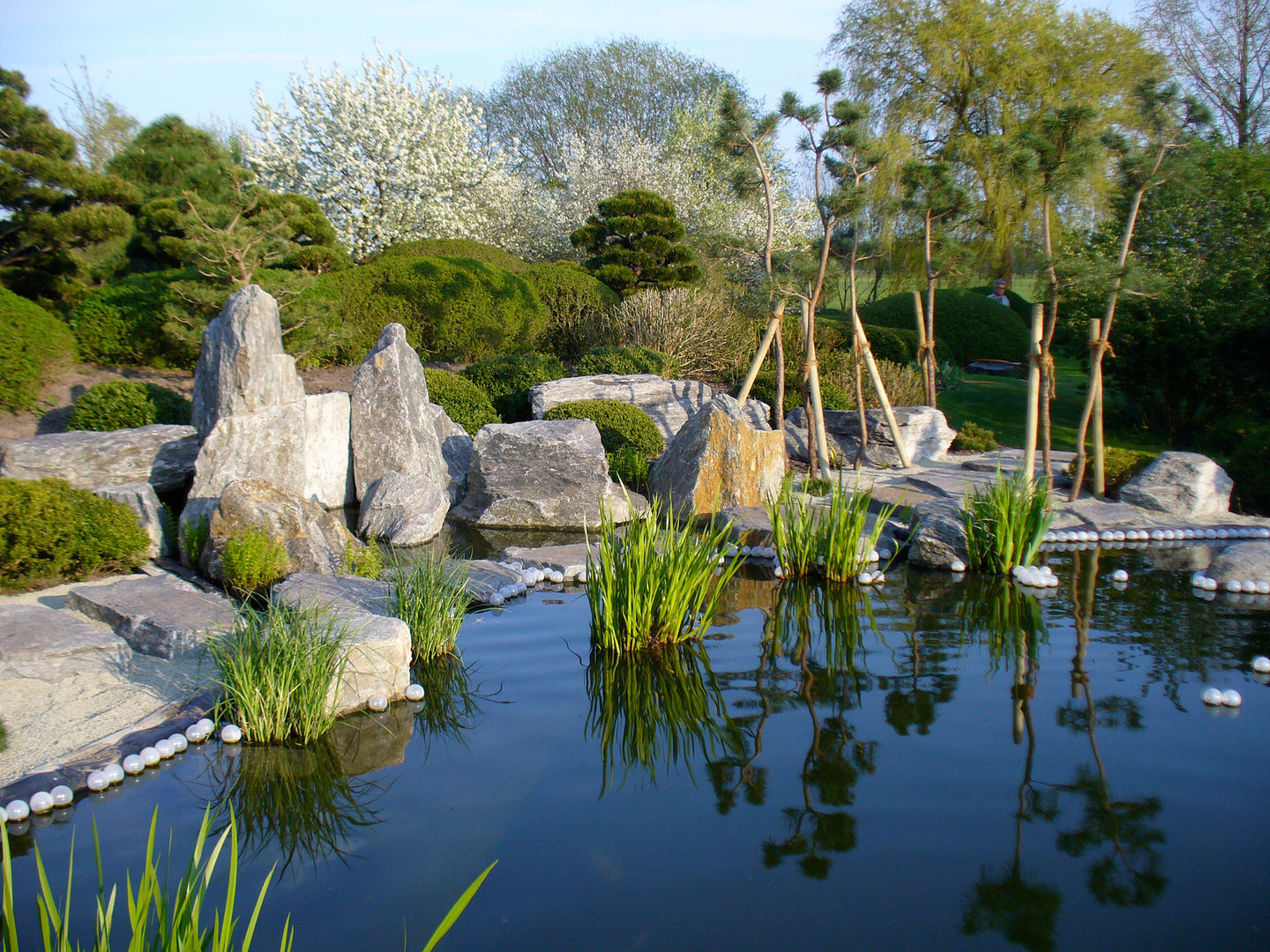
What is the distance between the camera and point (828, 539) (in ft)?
21.3

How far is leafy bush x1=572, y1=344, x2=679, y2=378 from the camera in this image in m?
12.8

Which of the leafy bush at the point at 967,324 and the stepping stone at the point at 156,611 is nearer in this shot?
the stepping stone at the point at 156,611

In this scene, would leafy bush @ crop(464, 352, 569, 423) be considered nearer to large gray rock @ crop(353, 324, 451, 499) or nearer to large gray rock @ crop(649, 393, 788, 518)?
large gray rock @ crop(353, 324, 451, 499)

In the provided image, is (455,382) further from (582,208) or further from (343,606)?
(582,208)

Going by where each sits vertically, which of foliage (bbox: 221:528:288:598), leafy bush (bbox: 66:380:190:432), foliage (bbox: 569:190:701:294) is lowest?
foliage (bbox: 221:528:288:598)

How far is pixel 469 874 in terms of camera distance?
293 centimetres

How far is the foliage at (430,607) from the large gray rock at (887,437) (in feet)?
23.4

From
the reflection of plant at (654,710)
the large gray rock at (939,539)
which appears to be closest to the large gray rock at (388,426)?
the large gray rock at (939,539)

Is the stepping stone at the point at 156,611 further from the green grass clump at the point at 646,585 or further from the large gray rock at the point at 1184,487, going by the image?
the large gray rock at the point at 1184,487

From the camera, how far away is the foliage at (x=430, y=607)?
197 inches

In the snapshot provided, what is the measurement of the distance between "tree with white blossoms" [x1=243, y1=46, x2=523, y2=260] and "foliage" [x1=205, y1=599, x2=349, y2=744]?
15.8 m

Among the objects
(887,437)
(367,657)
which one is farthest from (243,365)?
(887,437)

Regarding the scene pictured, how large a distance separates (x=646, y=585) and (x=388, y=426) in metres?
5.32

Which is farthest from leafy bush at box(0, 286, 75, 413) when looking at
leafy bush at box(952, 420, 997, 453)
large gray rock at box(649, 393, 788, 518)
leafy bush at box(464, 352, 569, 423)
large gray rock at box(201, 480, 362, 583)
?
leafy bush at box(952, 420, 997, 453)
